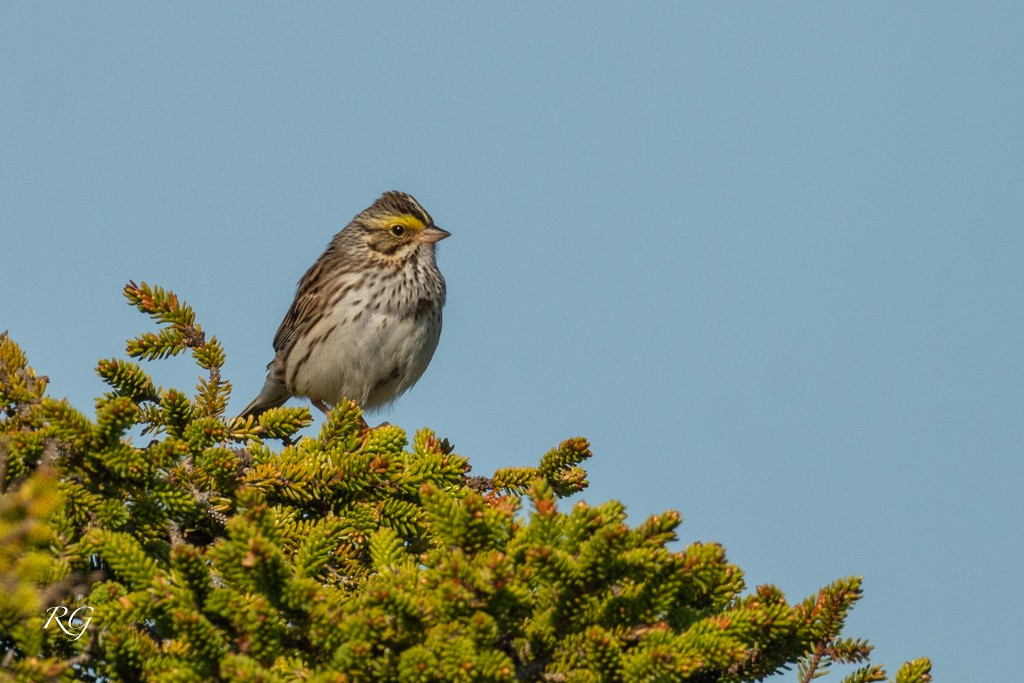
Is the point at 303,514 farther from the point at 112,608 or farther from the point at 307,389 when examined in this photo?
the point at 307,389

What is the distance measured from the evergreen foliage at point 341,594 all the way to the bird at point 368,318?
4863mm

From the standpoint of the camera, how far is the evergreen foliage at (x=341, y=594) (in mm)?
3242

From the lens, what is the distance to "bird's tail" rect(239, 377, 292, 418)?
1027 centimetres

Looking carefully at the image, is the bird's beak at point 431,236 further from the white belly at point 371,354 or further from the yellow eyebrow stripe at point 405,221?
the white belly at point 371,354

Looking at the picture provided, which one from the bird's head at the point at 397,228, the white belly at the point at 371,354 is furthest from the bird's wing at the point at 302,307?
the bird's head at the point at 397,228

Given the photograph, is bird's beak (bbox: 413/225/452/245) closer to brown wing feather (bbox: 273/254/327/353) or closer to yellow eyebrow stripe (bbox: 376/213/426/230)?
yellow eyebrow stripe (bbox: 376/213/426/230)

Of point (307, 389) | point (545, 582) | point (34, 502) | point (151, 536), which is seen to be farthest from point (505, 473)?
point (307, 389)

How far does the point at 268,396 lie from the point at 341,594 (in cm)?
652

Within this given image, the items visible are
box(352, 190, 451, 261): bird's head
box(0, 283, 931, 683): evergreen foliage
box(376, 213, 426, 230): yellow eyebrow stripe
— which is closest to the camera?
box(0, 283, 931, 683): evergreen foliage

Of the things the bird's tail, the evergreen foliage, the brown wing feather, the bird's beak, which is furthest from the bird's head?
the evergreen foliage

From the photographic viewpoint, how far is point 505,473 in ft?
19.9

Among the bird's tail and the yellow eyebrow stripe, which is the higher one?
the yellow eyebrow stripe

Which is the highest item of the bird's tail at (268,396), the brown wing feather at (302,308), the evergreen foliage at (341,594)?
the brown wing feather at (302,308)

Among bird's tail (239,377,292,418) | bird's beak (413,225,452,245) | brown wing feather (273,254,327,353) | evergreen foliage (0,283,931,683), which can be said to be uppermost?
Answer: bird's beak (413,225,452,245)
